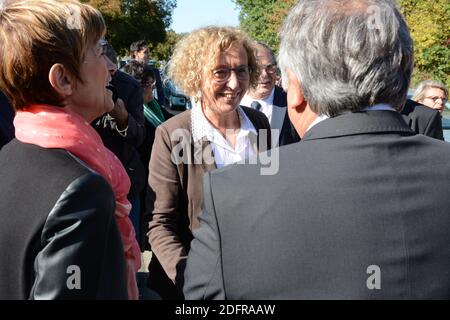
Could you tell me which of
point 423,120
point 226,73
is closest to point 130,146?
point 226,73

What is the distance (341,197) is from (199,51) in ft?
6.08

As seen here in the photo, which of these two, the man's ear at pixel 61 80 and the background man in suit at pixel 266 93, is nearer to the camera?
the man's ear at pixel 61 80

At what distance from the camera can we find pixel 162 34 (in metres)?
42.7

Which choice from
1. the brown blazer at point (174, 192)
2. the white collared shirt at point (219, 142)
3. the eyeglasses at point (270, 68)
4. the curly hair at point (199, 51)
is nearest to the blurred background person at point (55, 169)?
the brown blazer at point (174, 192)

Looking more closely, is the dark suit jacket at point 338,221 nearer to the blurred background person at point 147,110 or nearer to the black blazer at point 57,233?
the black blazer at point 57,233

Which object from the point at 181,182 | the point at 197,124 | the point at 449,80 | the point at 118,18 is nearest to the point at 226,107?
the point at 197,124

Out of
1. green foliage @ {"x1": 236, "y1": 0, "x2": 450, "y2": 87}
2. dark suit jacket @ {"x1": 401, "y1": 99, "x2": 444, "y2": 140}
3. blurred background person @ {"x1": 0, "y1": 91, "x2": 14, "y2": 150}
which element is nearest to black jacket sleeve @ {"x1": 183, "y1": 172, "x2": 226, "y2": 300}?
blurred background person @ {"x1": 0, "y1": 91, "x2": 14, "y2": 150}

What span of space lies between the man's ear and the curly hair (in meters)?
1.44

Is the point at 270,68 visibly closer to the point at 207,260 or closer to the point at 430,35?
the point at 207,260

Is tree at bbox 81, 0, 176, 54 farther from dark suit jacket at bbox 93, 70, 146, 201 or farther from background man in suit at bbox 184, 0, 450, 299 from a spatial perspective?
background man in suit at bbox 184, 0, 450, 299

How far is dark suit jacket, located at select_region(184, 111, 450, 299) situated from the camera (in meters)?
1.39

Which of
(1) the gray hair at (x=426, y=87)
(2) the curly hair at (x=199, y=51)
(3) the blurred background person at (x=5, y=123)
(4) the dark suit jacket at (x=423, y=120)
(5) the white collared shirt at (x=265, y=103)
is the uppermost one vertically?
(1) the gray hair at (x=426, y=87)

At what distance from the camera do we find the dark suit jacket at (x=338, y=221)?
1.39 meters

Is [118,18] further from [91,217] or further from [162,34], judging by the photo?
[91,217]
